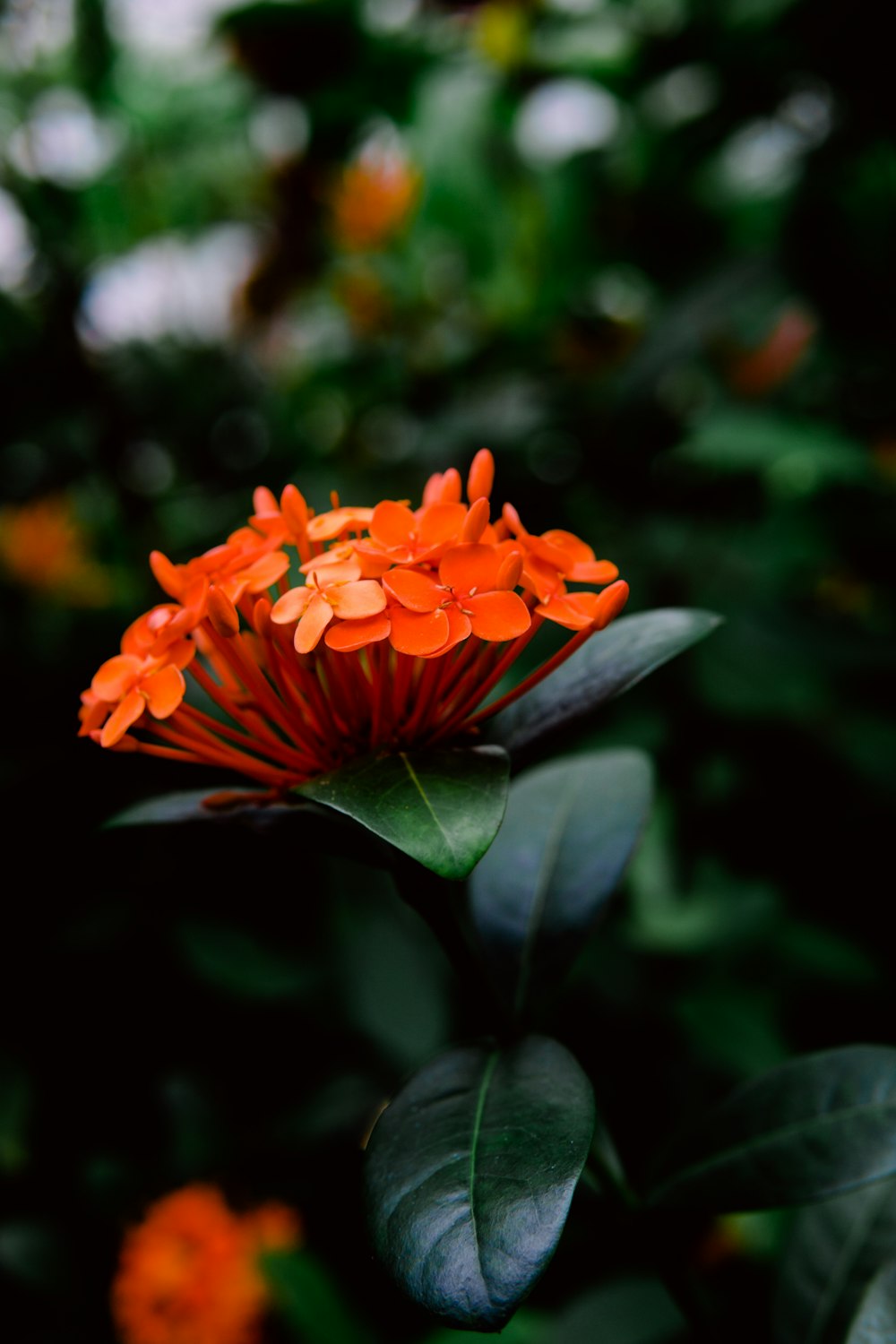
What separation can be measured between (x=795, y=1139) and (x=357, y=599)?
1.35 feet

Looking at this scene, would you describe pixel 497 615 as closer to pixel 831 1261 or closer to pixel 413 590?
pixel 413 590

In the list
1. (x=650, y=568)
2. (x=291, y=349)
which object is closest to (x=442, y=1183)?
(x=650, y=568)

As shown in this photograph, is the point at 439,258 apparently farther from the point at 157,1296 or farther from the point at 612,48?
the point at 157,1296

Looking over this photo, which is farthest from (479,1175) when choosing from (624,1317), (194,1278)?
(194,1278)

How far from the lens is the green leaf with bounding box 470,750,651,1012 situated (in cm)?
64

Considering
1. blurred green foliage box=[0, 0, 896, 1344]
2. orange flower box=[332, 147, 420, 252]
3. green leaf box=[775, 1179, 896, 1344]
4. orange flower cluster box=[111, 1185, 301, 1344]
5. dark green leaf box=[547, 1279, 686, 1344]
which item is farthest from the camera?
orange flower box=[332, 147, 420, 252]

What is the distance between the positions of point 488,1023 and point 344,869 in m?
0.74

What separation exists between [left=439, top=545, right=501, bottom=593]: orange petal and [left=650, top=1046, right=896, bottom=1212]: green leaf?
36cm

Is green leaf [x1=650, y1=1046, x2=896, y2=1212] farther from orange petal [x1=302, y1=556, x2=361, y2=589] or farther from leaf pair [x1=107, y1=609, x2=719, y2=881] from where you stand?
orange petal [x1=302, y1=556, x2=361, y2=589]

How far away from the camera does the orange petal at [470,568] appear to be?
48cm

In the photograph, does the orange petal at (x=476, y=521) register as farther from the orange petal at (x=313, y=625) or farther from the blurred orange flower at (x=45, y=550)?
the blurred orange flower at (x=45, y=550)

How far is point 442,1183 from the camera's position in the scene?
44 centimetres

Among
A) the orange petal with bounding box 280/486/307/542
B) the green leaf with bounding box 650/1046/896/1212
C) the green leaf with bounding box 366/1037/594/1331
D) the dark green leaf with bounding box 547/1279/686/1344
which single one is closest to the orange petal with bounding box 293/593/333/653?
the orange petal with bounding box 280/486/307/542

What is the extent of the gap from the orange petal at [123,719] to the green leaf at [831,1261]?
1.83ft
